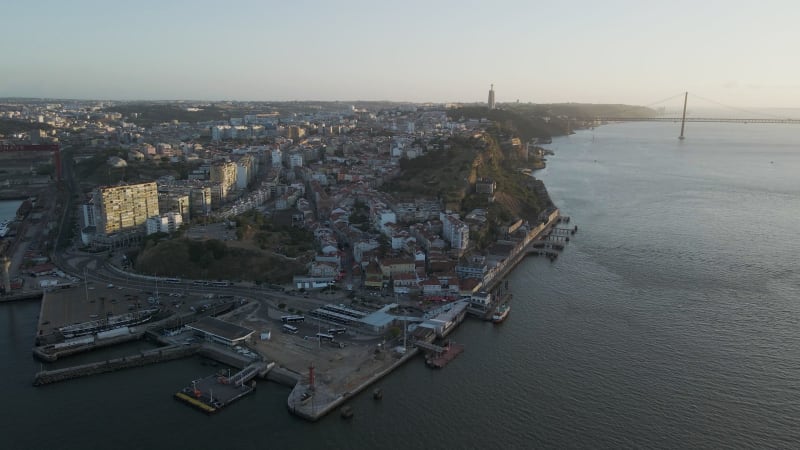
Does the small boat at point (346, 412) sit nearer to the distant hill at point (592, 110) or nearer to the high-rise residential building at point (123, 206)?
the high-rise residential building at point (123, 206)

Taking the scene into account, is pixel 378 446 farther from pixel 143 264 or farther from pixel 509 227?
pixel 509 227

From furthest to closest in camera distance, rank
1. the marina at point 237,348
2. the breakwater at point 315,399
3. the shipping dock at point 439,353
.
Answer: the shipping dock at point 439,353 < the marina at point 237,348 < the breakwater at point 315,399

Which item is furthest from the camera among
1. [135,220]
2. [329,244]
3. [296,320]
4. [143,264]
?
[135,220]

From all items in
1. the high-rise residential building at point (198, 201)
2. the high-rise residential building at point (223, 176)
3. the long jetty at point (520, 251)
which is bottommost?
the long jetty at point (520, 251)

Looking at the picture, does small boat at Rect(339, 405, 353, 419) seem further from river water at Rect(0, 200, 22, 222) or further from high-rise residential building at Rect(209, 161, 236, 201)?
river water at Rect(0, 200, 22, 222)

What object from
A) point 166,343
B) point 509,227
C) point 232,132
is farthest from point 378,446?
point 232,132

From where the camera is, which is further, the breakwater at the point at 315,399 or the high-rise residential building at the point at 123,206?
the high-rise residential building at the point at 123,206

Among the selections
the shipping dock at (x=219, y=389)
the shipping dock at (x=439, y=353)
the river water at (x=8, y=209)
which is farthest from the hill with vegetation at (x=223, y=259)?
the river water at (x=8, y=209)
